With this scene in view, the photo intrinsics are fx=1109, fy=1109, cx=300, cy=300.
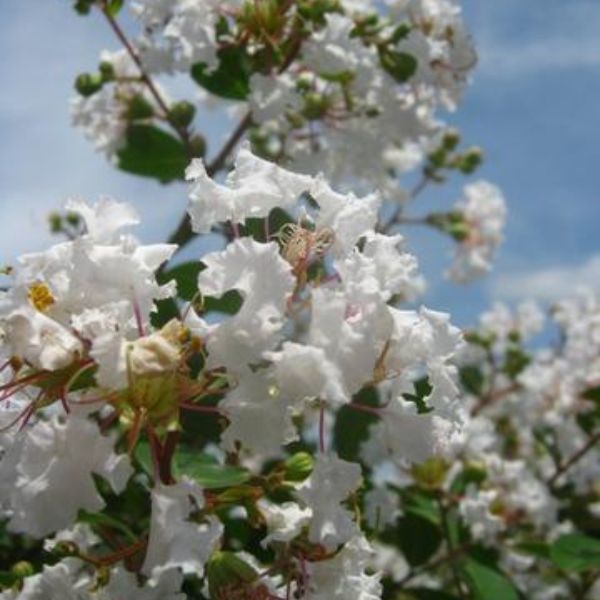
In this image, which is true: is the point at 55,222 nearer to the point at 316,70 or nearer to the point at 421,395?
the point at 316,70

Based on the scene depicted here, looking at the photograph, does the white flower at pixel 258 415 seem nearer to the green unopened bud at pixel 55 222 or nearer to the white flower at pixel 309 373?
the white flower at pixel 309 373

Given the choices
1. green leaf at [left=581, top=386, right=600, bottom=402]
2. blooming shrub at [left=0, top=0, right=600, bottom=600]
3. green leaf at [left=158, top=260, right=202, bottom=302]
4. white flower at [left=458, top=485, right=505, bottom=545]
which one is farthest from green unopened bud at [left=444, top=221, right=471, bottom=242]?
green leaf at [left=158, top=260, right=202, bottom=302]

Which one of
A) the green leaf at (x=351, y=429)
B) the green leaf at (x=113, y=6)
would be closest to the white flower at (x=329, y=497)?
the green leaf at (x=351, y=429)

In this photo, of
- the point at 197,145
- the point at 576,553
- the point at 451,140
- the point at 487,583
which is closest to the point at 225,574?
the point at 576,553

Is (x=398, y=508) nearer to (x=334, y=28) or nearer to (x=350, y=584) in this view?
(x=334, y=28)

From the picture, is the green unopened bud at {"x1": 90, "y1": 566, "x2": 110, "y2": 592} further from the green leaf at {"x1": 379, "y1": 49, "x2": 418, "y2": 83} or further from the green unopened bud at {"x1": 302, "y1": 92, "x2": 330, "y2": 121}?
the green leaf at {"x1": 379, "y1": 49, "x2": 418, "y2": 83}
